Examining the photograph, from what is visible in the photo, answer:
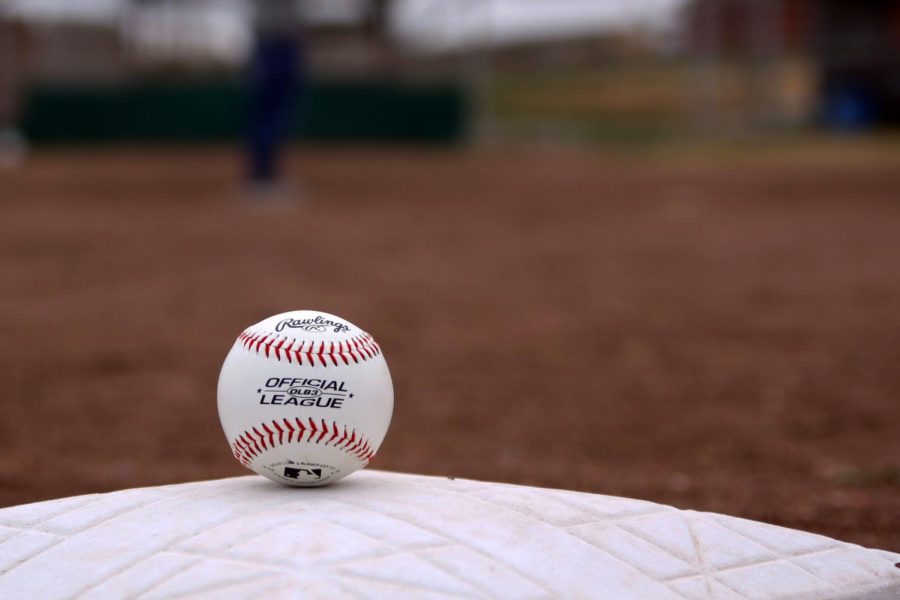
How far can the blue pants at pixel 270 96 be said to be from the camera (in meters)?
14.6

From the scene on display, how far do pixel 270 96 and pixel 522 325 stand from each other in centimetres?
757

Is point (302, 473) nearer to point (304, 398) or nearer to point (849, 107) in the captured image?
point (304, 398)

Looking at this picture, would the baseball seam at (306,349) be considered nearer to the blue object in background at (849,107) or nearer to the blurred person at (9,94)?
the blurred person at (9,94)

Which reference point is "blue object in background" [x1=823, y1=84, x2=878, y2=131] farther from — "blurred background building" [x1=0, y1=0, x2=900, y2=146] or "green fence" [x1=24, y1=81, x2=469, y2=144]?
"green fence" [x1=24, y1=81, x2=469, y2=144]

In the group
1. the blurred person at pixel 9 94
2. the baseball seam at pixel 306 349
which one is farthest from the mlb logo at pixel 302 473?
the blurred person at pixel 9 94

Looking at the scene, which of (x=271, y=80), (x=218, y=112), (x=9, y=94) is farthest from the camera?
(x=9, y=94)

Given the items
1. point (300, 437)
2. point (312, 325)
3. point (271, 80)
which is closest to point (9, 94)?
point (271, 80)

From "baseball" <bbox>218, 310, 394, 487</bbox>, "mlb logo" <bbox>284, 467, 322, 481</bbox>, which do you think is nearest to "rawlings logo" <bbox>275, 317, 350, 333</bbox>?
"baseball" <bbox>218, 310, 394, 487</bbox>

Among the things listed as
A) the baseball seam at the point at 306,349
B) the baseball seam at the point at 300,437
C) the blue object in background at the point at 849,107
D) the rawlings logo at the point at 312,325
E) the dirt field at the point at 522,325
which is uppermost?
the rawlings logo at the point at 312,325

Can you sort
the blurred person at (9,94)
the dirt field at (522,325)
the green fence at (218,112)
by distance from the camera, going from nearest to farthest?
the dirt field at (522,325) → the blurred person at (9,94) → the green fence at (218,112)

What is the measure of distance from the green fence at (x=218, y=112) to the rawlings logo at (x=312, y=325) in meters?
20.9

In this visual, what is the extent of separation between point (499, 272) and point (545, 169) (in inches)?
351

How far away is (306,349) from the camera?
9.91 ft

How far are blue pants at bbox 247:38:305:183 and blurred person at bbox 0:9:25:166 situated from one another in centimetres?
698
